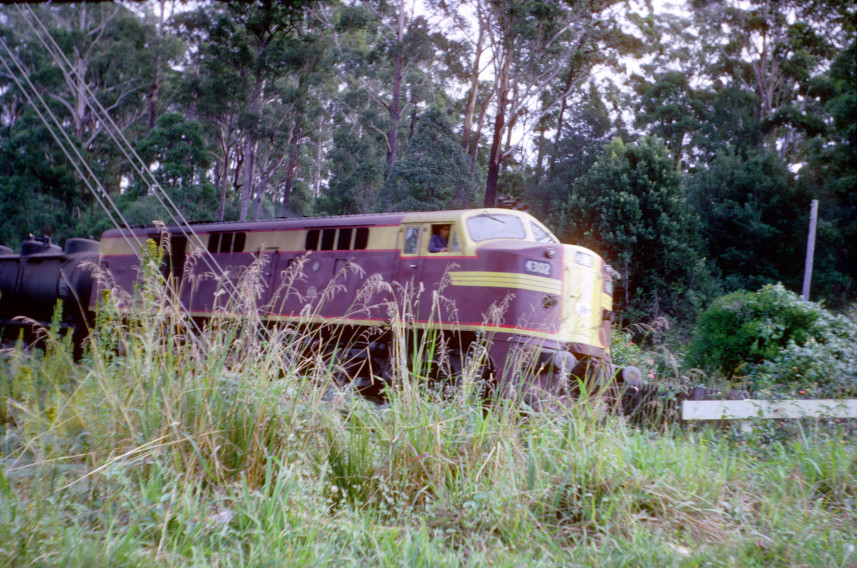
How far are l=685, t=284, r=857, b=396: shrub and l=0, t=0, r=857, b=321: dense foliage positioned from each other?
7522 millimetres

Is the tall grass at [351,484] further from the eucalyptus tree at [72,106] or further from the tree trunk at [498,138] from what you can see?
the eucalyptus tree at [72,106]

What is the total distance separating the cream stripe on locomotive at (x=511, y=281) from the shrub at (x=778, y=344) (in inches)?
106

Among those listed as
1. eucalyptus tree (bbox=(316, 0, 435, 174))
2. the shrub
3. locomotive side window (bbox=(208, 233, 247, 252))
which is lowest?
the shrub

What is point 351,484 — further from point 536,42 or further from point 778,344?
point 536,42

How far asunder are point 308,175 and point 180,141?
38.1ft

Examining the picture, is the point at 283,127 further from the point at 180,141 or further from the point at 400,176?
the point at 400,176

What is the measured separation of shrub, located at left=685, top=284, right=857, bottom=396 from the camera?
870 cm

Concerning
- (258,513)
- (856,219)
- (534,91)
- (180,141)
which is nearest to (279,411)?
(258,513)

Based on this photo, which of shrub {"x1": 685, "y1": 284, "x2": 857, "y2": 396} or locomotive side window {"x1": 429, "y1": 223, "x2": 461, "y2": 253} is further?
shrub {"x1": 685, "y1": 284, "x2": 857, "y2": 396}

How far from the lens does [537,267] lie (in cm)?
776

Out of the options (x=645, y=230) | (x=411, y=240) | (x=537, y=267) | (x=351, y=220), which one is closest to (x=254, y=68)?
(x=645, y=230)

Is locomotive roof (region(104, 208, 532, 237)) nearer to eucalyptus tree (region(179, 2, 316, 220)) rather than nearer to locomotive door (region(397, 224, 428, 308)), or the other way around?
locomotive door (region(397, 224, 428, 308))

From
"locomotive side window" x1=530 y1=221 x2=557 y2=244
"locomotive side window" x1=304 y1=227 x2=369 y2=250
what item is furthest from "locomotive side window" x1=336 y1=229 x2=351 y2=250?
"locomotive side window" x1=530 y1=221 x2=557 y2=244

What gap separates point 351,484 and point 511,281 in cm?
420
